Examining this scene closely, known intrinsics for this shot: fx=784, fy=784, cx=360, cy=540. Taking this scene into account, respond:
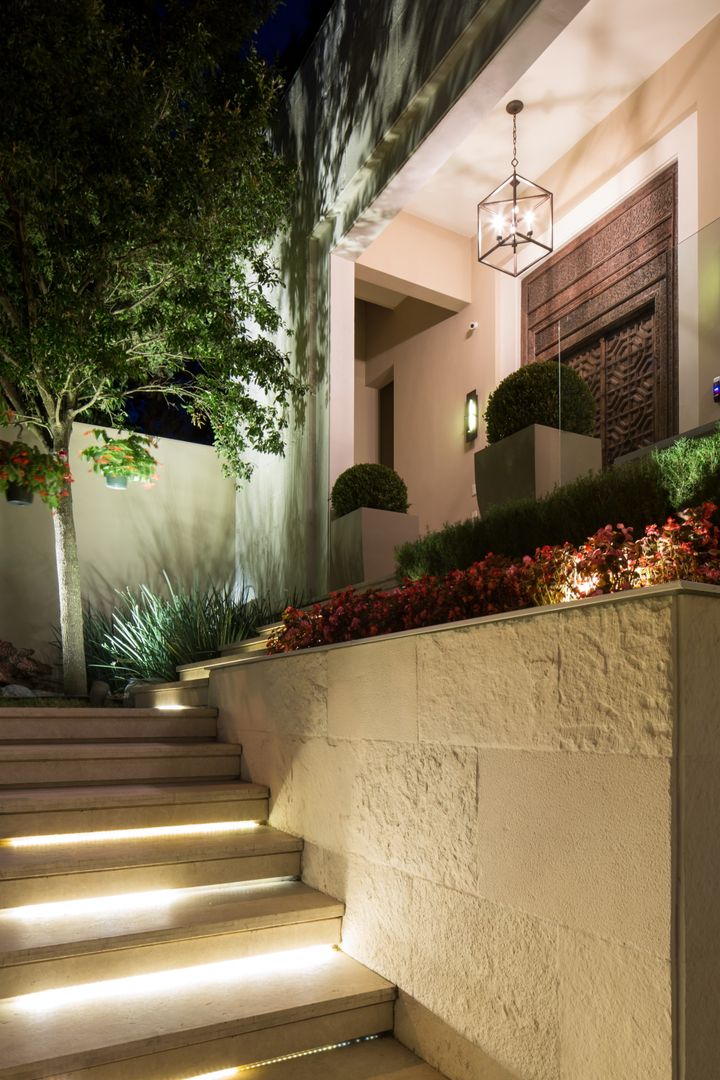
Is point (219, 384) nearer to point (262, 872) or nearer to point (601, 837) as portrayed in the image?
point (262, 872)

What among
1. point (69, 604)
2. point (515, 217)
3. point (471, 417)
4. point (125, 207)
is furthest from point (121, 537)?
point (515, 217)

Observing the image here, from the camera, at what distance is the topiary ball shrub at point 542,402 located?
4379 millimetres

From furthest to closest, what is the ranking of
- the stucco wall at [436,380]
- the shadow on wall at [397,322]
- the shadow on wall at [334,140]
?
the shadow on wall at [397,322], the stucco wall at [436,380], the shadow on wall at [334,140]

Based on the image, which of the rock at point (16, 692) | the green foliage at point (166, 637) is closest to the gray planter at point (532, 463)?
the green foliage at point (166, 637)

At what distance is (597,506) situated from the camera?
3.58 m

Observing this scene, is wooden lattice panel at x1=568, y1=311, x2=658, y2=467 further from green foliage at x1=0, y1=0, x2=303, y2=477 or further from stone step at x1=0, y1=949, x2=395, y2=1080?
green foliage at x1=0, y1=0, x2=303, y2=477

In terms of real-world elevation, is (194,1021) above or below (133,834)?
below

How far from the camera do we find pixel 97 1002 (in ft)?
8.11

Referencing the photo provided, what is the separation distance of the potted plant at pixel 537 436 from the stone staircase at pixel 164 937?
2.37 metres

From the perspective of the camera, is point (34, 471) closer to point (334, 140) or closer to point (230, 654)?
point (230, 654)

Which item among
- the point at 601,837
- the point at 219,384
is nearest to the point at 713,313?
the point at 601,837

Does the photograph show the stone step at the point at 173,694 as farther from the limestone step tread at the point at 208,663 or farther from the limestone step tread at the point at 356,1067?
the limestone step tread at the point at 356,1067

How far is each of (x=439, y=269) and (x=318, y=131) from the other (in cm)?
214

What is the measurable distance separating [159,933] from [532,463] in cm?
325
